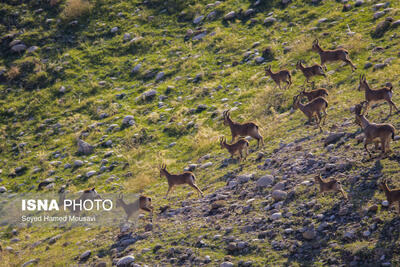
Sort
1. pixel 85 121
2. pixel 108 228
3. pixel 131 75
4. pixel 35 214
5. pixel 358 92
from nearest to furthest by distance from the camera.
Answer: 1. pixel 108 228
2. pixel 358 92
3. pixel 35 214
4. pixel 85 121
5. pixel 131 75

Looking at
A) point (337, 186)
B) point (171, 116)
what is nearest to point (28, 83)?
point (171, 116)

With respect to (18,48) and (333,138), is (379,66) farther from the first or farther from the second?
(18,48)

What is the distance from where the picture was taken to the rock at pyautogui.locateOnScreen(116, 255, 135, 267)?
1048cm

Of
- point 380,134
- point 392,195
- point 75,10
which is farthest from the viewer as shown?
point 75,10

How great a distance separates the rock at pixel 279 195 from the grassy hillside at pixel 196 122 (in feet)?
0.37

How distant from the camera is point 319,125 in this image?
1310 cm

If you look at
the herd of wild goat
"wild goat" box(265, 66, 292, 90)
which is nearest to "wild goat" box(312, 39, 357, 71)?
the herd of wild goat

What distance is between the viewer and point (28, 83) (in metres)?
22.7

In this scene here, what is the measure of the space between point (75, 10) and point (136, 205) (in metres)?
16.6

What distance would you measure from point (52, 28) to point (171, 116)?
11225 mm

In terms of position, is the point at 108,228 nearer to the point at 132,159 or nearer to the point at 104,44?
the point at 132,159

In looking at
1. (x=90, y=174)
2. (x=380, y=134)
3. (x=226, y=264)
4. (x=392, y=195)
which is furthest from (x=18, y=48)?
(x=392, y=195)

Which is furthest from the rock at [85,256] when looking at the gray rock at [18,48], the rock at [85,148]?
the gray rock at [18,48]

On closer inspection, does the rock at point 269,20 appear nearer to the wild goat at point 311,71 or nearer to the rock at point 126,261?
the wild goat at point 311,71
